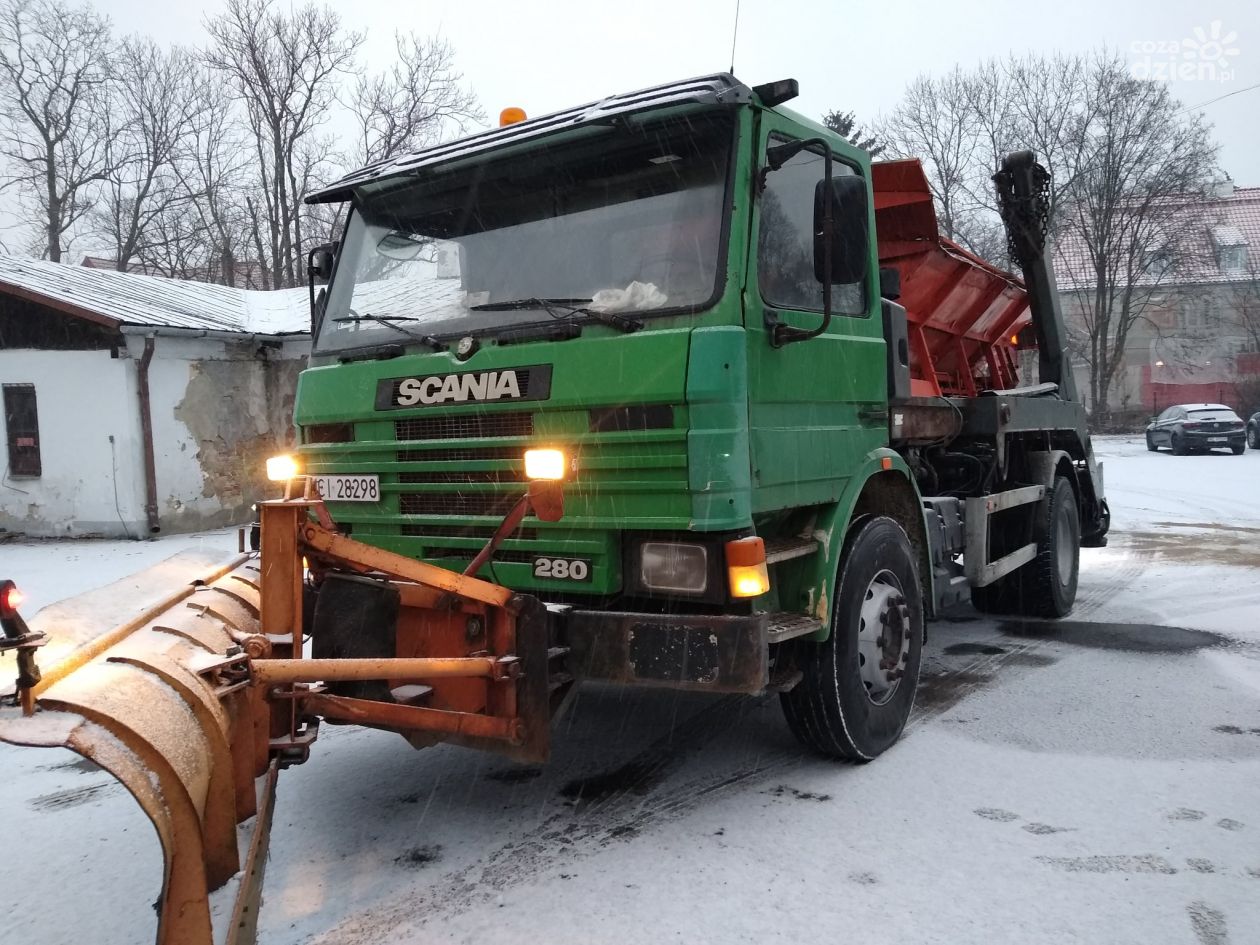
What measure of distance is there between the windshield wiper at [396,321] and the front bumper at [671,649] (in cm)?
125

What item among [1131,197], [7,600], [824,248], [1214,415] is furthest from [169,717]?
[1131,197]

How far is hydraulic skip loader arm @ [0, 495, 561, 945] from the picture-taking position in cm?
238

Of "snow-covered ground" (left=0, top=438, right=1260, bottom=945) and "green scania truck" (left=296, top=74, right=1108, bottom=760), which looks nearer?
"snow-covered ground" (left=0, top=438, right=1260, bottom=945)

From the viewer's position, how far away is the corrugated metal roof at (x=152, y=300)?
13430mm

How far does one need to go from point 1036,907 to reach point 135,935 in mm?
2860

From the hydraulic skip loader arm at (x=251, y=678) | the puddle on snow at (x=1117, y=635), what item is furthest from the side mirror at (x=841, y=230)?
the puddle on snow at (x=1117, y=635)

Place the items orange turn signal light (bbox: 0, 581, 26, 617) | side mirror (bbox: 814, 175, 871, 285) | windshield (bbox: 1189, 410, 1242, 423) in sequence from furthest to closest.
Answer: windshield (bbox: 1189, 410, 1242, 423), side mirror (bbox: 814, 175, 871, 285), orange turn signal light (bbox: 0, 581, 26, 617)

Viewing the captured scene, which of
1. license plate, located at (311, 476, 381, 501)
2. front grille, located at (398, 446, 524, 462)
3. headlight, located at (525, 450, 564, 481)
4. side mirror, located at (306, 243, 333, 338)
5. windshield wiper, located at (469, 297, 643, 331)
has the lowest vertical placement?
license plate, located at (311, 476, 381, 501)

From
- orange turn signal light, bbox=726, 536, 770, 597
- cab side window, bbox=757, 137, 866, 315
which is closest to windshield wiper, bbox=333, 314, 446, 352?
cab side window, bbox=757, 137, 866, 315

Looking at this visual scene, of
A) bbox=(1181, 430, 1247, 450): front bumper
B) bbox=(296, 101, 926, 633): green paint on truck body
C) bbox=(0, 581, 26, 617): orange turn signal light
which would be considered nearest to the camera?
bbox=(0, 581, 26, 617): orange turn signal light

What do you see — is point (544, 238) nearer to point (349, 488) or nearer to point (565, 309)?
point (565, 309)

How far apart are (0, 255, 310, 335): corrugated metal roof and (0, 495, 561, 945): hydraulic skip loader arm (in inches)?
443

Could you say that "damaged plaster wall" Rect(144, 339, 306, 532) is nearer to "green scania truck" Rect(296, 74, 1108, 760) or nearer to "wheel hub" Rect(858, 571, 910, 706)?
"green scania truck" Rect(296, 74, 1108, 760)

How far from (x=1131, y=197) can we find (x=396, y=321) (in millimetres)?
42946
